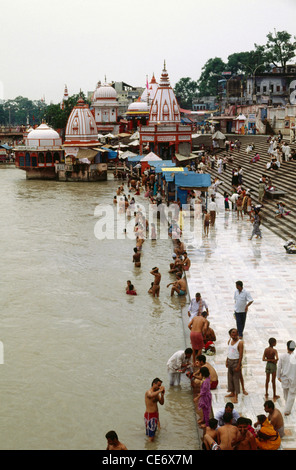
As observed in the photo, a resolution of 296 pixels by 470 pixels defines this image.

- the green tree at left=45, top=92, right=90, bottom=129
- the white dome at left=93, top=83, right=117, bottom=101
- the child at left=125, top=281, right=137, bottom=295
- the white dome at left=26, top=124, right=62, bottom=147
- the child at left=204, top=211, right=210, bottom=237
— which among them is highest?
the white dome at left=93, top=83, right=117, bottom=101

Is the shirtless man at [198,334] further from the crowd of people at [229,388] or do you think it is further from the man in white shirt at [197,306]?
the man in white shirt at [197,306]

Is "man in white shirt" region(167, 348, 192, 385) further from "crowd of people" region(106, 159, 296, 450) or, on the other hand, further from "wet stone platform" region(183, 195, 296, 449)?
"wet stone platform" region(183, 195, 296, 449)

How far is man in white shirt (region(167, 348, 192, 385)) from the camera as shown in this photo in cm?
812

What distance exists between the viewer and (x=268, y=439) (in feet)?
19.7

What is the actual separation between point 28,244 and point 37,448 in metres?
11.6

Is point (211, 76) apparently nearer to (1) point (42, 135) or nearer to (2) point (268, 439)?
(1) point (42, 135)

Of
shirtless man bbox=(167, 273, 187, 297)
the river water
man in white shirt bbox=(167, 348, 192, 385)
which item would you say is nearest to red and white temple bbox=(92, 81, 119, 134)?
the river water

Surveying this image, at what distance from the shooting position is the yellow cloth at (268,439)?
19.6ft

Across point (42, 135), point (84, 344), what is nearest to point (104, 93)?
point (42, 135)

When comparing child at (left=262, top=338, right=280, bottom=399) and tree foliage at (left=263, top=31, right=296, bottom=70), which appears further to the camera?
tree foliage at (left=263, top=31, right=296, bottom=70)

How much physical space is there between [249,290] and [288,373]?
4940mm

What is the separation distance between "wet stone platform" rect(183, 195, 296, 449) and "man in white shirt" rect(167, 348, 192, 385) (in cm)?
50

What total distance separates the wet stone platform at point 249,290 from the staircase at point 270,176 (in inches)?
21.1

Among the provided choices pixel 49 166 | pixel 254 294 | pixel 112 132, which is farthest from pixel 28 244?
pixel 112 132
